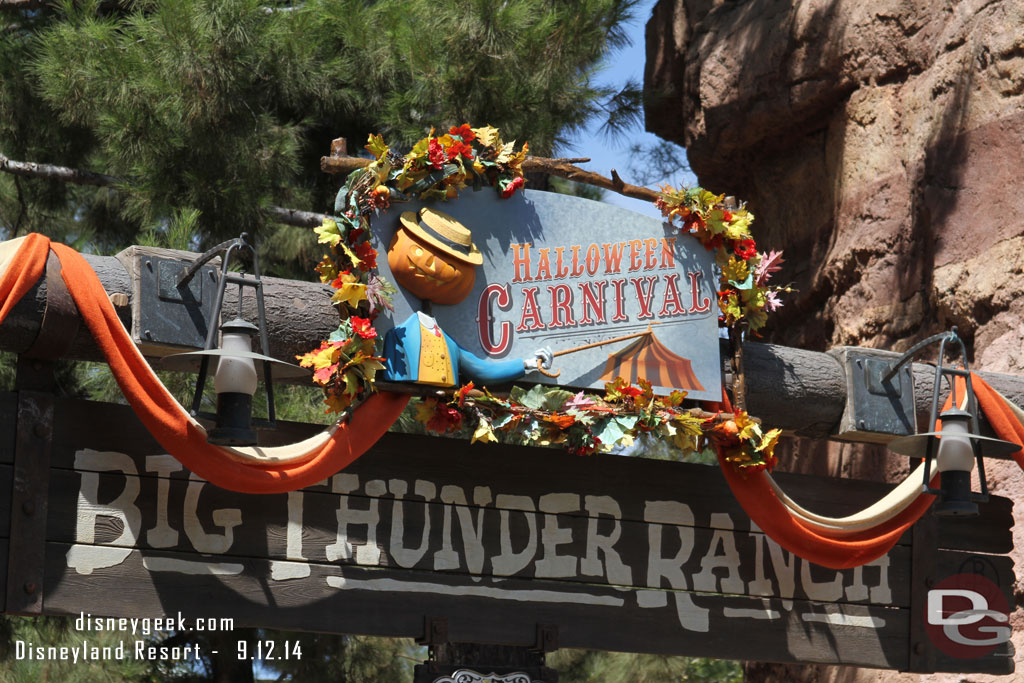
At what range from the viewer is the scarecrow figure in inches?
159

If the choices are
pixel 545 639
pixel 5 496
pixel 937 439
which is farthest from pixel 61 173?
pixel 937 439

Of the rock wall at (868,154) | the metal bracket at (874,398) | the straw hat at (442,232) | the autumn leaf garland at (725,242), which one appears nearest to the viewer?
the straw hat at (442,232)

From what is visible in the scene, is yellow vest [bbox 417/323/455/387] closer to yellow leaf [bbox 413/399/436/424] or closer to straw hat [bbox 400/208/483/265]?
yellow leaf [bbox 413/399/436/424]

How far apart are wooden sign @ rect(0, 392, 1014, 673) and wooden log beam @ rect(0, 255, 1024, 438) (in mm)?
200

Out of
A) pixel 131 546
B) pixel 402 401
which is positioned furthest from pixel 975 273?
pixel 131 546

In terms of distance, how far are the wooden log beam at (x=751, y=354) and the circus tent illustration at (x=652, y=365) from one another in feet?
0.64

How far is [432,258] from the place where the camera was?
13.6 feet

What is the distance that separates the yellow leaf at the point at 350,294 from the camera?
398 cm

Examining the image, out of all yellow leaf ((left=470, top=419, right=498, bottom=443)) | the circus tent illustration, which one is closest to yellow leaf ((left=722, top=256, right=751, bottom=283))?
the circus tent illustration

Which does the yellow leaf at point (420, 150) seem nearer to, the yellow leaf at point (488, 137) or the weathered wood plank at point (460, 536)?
the yellow leaf at point (488, 137)

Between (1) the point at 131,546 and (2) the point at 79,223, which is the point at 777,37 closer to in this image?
(2) the point at 79,223

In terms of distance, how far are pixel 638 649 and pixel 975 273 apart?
2688 mm

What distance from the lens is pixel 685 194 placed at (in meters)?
4.61

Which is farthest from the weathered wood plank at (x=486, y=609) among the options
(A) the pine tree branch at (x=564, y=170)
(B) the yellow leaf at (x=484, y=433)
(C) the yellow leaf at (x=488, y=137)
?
(C) the yellow leaf at (x=488, y=137)
